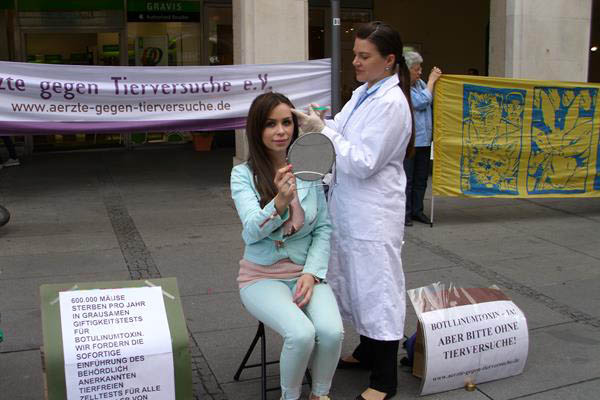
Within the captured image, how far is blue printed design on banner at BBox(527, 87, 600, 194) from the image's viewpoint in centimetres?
813

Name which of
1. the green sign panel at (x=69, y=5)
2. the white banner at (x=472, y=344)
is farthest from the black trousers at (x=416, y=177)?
the green sign panel at (x=69, y=5)

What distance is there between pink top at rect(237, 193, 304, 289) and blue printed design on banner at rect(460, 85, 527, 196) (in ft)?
15.3

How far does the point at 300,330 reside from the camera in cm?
321

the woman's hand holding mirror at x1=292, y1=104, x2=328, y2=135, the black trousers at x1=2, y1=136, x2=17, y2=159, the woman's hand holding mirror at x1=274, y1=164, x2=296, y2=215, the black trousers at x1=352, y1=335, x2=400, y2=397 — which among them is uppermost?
the woman's hand holding mirror at x1=292, y1=104, x2=328, y2=135

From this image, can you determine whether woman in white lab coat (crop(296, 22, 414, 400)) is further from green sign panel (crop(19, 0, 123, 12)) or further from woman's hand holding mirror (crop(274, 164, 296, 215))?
green sign panel (crop(19, 0, 123, 12))

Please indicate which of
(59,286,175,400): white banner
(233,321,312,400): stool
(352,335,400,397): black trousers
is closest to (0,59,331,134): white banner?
(233,321,312,400): stool

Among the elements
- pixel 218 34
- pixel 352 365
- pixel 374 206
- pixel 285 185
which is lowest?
pixel 352 365

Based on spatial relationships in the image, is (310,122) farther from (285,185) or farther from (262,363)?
(262,363)

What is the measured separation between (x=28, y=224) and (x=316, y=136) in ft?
17.5

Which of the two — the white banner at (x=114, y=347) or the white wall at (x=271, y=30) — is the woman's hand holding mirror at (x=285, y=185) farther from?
the white wall at (x=271, y=30)

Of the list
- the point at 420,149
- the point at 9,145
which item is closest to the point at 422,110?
the point at 420,149

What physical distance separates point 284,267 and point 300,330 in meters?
0.41

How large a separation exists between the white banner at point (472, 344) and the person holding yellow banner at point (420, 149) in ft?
12.0

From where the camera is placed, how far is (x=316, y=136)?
322 cm
